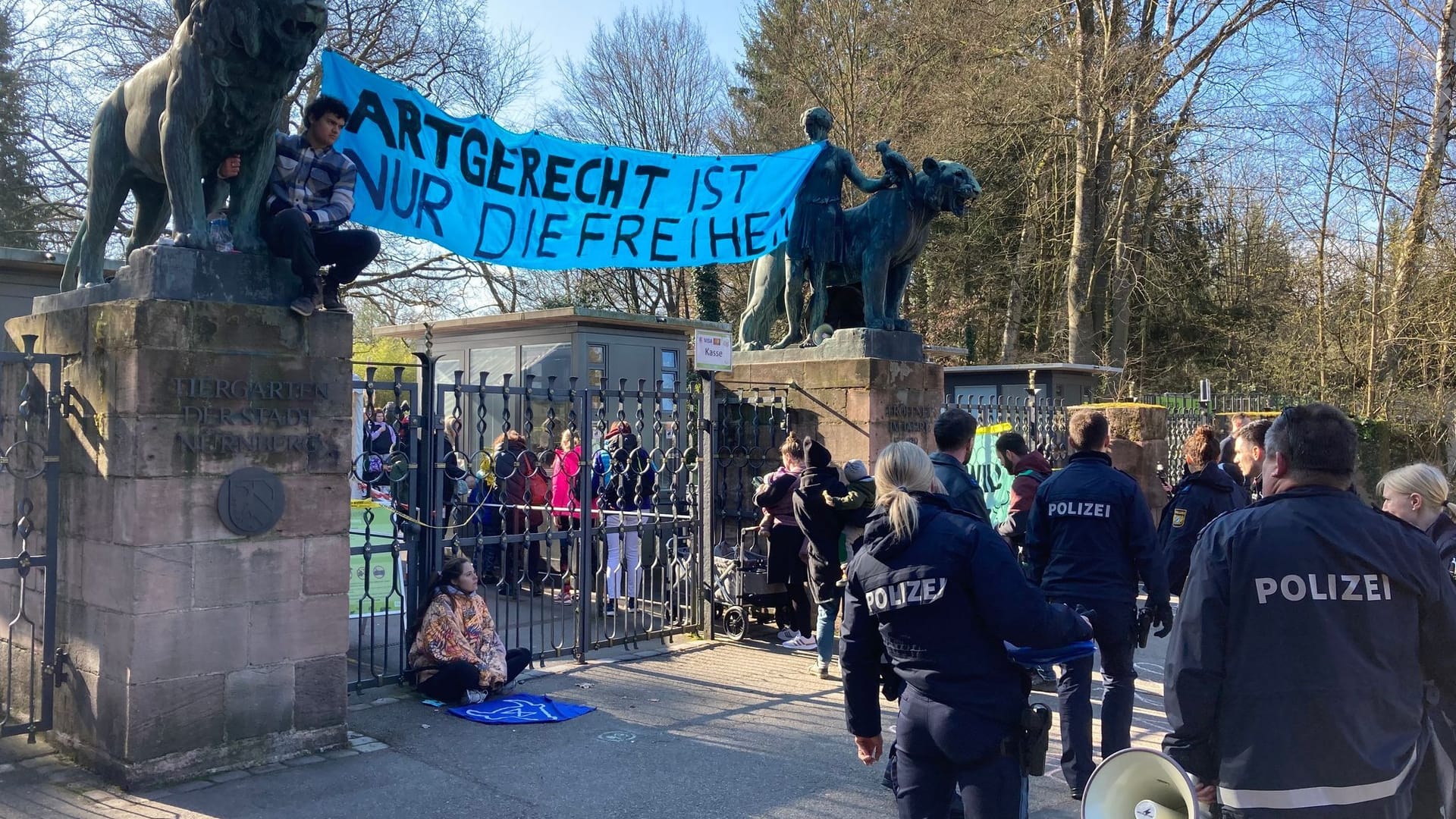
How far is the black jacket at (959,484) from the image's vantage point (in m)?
5.16

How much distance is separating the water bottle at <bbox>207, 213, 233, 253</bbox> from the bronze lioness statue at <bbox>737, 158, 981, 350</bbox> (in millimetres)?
5222

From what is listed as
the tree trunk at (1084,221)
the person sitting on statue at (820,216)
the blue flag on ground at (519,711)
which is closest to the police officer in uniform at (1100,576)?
the blue flag on ground at (519,711)

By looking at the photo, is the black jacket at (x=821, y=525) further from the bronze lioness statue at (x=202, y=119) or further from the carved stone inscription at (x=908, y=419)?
the bronze lioness statue at (x=202, y=119)

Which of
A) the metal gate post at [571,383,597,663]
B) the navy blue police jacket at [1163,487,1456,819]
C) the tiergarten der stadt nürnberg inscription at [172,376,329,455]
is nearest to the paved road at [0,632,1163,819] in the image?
the metal gate post at [571,383,597,663]

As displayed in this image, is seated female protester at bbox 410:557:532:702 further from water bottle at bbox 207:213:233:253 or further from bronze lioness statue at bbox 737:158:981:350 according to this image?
bronze lioness statue at bbox 737:158:981:350

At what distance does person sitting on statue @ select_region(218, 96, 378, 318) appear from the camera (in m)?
5.49

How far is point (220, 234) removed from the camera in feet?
17.7

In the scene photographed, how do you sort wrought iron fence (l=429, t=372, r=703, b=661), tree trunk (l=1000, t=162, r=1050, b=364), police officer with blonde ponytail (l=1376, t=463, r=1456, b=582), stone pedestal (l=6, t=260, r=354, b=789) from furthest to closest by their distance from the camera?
tree trunk (l=1000, t=162, r=1050, b=364)
wrought iron fence (l=429, t=372, r=703, b=661)
stone pedestal (l=6, t=260, r=354, b=789)
police officer with blonde ponytail (l=1376, t=463, r=1456, b=582)

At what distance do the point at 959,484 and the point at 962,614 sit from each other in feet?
6.34

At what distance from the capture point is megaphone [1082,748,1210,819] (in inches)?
119

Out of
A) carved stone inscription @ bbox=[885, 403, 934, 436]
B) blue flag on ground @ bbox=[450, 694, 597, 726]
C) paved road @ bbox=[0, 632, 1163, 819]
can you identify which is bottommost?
paved road @ bbox=[0, 632, 1163, 819]

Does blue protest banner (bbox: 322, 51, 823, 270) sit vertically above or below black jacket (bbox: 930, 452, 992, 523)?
above

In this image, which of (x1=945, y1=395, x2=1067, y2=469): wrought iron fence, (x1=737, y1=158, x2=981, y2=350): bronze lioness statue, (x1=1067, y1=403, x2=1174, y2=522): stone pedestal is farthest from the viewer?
(x1=1067, y1=403, x2=1174, y2=522): stone pedestal

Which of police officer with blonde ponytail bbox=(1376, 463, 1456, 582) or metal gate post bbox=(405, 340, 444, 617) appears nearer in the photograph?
police officer with blonde ponytail bbox=(1376, 463, 1456, 582)
